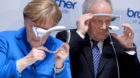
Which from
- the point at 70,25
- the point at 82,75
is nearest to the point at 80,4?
the point at 70,25

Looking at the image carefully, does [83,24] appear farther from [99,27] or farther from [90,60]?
[90,60]

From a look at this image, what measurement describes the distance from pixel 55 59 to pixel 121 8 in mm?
819

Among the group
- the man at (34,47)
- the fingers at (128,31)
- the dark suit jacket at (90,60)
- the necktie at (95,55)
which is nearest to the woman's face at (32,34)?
the man at (34,47)

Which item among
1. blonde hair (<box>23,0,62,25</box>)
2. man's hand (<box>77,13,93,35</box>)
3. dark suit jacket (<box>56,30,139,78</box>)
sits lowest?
dark suit jacket (<box>56,30,139,78</box>)

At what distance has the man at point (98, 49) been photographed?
1197 mm

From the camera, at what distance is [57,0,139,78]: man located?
47.1 inches

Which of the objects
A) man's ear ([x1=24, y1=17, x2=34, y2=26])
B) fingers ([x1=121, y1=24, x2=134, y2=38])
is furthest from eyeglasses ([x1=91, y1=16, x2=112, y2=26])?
man's ear ([x1=24, y1=17, x2=34, y2=26])

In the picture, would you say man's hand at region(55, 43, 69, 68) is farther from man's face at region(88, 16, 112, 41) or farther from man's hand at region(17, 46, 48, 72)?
man's face at region(88, 16, 112, 41)

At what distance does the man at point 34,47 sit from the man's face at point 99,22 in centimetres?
29

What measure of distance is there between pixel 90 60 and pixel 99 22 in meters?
0.21

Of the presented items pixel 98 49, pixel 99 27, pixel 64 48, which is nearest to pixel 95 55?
pixel 98 49

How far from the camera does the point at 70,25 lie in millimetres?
1461

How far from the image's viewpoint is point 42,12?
922mm

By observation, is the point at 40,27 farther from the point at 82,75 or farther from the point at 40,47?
the point at 82,75
